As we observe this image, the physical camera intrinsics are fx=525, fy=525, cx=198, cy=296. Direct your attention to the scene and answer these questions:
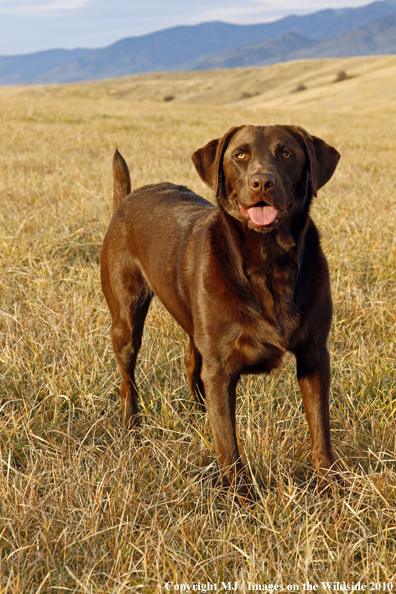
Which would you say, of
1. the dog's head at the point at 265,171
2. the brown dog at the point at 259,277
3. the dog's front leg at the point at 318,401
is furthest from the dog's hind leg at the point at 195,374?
the dog's head at the point at 265,171

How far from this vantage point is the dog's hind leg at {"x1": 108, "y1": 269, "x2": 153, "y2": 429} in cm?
281

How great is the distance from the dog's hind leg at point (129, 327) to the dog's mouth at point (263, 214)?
0.98 m

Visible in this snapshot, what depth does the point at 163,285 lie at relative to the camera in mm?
2670

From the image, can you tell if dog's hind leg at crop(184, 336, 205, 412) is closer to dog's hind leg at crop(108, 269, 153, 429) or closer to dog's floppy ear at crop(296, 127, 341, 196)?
dog's hind leg at crop(108, 269, 153, 429)

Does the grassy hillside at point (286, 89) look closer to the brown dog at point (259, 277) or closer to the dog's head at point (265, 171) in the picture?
the dog's head at point (265, 171)

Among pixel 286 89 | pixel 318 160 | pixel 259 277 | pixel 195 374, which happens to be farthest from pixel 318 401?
pixel 286 89

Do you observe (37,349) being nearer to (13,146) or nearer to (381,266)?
(381,266)

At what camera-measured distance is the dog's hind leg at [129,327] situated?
9.21 ft

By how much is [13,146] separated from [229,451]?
918 cm

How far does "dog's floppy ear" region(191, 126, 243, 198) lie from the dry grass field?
1063 millimetres

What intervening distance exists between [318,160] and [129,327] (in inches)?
51.3

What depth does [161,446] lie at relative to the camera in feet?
7.75

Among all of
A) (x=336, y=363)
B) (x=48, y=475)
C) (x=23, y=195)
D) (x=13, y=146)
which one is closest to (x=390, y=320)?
(x=336, y=363)

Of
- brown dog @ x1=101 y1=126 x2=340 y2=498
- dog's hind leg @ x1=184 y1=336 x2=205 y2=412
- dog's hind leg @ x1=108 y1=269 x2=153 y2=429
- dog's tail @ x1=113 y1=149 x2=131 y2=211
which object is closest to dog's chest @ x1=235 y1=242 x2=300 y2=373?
brown dog @ x1=101 y1=126 x2=340 y2=498
